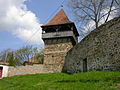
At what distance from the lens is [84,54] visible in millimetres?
13602

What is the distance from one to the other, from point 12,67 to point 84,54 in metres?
11.2

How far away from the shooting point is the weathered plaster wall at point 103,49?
10242 millimetres

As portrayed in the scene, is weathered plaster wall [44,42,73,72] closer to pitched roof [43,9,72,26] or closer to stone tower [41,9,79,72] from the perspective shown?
stone tower [41,9,79,72]

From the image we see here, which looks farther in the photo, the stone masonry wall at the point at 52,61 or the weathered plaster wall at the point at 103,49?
the stone masonry wall at the point at 52,61

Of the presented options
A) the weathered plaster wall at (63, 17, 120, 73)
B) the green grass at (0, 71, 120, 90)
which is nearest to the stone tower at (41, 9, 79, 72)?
the weathered plaster wall at (63, 17, 120, 73)

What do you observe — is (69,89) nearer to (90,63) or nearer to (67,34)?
(90,63)

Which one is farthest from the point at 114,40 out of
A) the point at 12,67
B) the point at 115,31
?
the point at 12,67

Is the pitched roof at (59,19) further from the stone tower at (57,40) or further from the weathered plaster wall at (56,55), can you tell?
the weathered plaster wall at (56,55)

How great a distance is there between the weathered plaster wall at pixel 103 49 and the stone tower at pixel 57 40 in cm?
526

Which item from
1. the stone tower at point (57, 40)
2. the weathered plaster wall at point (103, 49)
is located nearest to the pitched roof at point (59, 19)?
the stone tower at point (57, 40)

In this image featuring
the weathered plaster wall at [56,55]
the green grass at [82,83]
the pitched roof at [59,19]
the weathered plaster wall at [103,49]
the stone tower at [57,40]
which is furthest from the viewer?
the pitched roof at [59,19]

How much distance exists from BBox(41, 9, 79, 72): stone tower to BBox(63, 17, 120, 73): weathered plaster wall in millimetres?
5263

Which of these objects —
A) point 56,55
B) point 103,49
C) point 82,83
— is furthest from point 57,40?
point 82,83

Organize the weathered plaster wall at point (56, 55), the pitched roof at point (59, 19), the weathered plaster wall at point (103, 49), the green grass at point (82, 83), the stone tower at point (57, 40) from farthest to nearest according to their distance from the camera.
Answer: the pitched roof at point (59, 19) → the stone tower at point (57, 40) → the weathered plaster wall at point (56, 55) → the weathered plaster wall at point (103, 49) → the green grass at point (82, 83)
